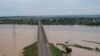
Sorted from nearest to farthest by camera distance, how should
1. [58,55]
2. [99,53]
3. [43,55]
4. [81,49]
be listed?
[43,55] → [58,55] → [99,53] → [81,49]

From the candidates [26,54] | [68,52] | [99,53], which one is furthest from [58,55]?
[99,53]

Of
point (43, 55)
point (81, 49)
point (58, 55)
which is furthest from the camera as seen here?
point (81, 49)

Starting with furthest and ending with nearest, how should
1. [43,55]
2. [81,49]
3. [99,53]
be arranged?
[81,49] → [99,53] → [43,55]

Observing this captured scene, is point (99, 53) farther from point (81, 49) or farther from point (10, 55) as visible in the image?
point (10, 55)

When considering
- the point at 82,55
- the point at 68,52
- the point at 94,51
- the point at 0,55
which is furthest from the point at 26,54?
the point at 94,51

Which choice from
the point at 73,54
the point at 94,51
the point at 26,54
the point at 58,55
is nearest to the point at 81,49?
the point at 94,51

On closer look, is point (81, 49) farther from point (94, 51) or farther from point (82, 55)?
point (82, 55)

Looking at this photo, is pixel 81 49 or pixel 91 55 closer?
pixel 91 55

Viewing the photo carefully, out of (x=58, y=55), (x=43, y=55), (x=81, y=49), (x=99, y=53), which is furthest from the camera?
(x=81, y=49)

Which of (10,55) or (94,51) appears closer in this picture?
(10,55)
